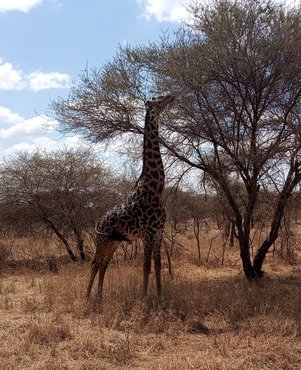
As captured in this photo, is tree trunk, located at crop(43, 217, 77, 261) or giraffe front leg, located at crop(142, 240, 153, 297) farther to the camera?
tree trunk, located at crop(43, 217, 77, 261)

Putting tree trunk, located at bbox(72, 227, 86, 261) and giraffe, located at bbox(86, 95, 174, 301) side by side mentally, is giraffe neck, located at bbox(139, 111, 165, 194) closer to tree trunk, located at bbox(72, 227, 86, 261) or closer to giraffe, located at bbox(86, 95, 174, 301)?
giraffe, located at bbox(86, 95, 174, 301)

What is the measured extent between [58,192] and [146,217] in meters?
7.91

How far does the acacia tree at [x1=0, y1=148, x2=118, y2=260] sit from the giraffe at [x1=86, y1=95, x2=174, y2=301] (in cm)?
692

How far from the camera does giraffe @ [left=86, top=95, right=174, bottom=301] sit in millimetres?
8500

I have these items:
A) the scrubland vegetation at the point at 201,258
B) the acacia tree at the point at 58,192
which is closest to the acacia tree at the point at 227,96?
the scrubland vegetation at the point at 201,258

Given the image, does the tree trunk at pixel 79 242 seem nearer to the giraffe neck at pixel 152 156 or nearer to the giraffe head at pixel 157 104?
the giraffe neck at pixel 152 156

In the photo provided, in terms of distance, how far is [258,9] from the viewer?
9.36 m

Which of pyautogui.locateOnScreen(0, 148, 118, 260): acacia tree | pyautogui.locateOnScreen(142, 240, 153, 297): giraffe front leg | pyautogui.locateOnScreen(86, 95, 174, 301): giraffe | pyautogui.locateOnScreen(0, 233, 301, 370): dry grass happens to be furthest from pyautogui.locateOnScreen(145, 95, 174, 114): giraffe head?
pyautogui.locateOnScreen(0, 148, 118, 260): acacia tree

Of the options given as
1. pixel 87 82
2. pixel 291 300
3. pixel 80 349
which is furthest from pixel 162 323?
pixel 87 82

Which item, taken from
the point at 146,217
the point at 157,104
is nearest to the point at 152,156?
the point at 157,104

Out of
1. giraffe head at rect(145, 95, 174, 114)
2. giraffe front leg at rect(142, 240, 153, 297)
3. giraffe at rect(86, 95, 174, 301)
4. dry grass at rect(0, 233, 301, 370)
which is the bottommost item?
dry grass at rect(0, 233, 301, 370)

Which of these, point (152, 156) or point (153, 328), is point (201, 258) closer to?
point (152, 156)

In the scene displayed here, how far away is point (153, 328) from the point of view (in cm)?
649

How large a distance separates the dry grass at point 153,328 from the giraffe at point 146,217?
1.90 ft
